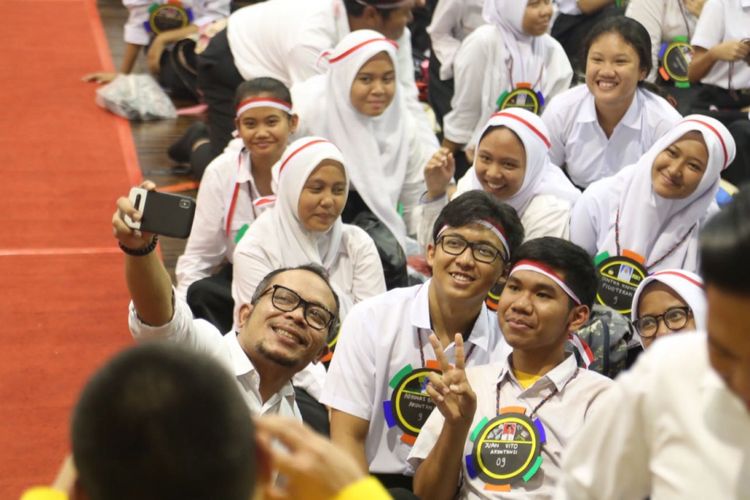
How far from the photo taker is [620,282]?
11.2 feet

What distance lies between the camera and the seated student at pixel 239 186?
3.84 metres

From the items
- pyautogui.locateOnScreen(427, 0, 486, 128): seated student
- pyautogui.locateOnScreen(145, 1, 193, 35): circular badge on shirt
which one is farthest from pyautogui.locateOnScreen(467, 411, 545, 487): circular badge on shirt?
pyautogui.locateOnScreen(145, 1, 193, 35): circular badge on shirt

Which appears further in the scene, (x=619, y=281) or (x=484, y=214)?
(x=619, y=281)

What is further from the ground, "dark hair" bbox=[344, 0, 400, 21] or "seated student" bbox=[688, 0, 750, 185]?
"seated student" bbox=[688, 0, 750, 185]

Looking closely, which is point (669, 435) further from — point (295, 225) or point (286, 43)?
point (286, 43)

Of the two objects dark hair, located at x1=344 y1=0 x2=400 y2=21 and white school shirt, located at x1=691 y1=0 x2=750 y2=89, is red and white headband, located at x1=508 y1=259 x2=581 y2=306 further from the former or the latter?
white school shirt, located at x1=691 y1=0 x2=750 y2=89

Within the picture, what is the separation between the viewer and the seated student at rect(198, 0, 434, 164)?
455 cm

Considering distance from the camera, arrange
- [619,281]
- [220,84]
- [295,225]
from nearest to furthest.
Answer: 1. [619,281]
2. [295,225]
3. [220,84]

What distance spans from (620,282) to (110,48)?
4277mm

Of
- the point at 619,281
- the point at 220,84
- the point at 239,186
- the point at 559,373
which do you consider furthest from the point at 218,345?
the point at 220,84

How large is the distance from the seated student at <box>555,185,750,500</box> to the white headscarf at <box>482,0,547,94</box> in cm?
357

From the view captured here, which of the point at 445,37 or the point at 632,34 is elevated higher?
the point at 632,34

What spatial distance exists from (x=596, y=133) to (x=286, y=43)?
1.26 m

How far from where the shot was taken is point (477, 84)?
4.80 metres
